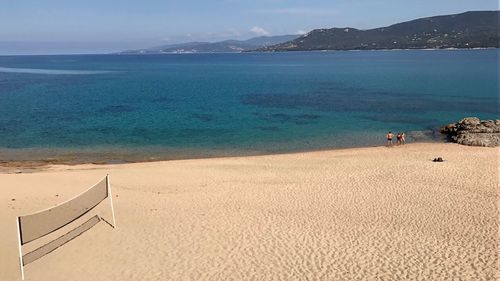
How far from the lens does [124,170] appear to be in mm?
23234

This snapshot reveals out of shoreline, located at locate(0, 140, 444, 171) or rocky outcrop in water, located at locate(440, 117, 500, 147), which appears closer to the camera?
shoreline, located at locate(0, 140, 444, 171)

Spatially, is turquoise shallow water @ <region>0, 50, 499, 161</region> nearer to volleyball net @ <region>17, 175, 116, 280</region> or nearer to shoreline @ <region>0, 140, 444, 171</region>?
shoreline @ <region>0, 140, 444, 171</region>

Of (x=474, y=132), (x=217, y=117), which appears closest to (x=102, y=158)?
(x=217, y=117)

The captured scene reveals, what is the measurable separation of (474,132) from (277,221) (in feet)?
75.7

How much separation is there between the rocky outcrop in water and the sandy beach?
5.45 metres

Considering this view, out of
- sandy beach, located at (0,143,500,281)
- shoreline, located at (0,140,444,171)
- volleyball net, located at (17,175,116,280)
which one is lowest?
shoreline, located at (0,140,444,171)

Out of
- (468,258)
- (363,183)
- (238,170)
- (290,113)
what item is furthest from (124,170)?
(290,113)

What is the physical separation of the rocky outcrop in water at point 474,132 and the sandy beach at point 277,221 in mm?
5452

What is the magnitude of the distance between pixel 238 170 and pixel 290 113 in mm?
21694

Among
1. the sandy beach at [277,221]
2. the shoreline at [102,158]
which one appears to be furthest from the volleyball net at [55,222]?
the shoreline at [102,158]

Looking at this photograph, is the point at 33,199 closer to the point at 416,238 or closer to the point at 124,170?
the point at 124,170

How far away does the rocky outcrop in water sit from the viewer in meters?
29.7

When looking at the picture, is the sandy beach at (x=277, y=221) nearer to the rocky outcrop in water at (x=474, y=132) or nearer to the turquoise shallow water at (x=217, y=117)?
the rocky outcrop in water at (x=474, y=132)

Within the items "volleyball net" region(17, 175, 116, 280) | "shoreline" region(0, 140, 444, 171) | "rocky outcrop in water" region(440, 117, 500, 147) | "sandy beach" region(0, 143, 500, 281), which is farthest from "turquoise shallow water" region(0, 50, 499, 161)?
"volleyball net" region(17, 175, 116, 280)
